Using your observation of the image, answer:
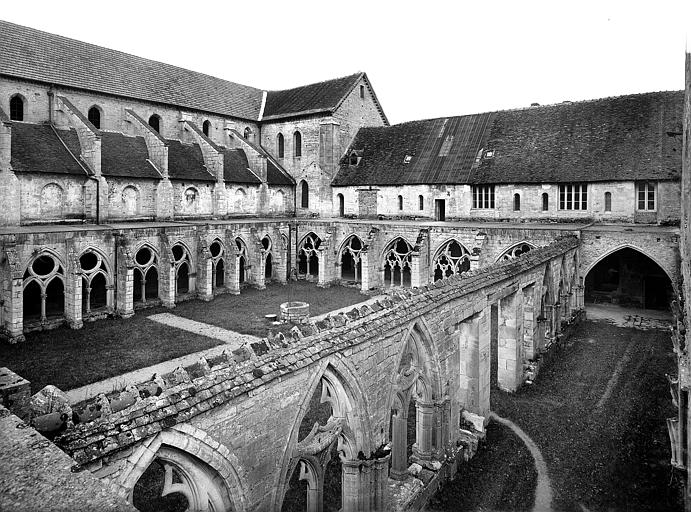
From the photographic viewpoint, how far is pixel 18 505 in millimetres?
3656

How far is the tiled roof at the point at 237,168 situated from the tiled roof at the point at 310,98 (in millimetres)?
5662

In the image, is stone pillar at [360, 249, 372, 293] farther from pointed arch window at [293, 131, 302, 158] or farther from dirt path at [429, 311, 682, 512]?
pointed arch window at [293, 131, 302, 158]

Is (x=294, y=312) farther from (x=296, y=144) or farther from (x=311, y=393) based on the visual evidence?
(x=296, y=144)

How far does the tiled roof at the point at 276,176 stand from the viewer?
3762cm

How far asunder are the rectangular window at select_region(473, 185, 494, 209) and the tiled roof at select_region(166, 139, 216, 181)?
17.8 meters

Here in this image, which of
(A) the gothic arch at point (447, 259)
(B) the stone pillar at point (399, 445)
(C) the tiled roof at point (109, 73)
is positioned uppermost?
(C) the tiled roof at point (109, 73)

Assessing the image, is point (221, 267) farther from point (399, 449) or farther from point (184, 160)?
point (399, 449)

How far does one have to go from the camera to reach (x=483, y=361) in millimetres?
13008

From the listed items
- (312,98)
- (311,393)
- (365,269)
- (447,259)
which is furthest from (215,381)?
(312,98)

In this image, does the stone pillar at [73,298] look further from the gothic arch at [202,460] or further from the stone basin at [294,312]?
the gothic arch at [202,460]

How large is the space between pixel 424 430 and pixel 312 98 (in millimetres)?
34374

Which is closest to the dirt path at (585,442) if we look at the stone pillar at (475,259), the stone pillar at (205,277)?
the stone pillar at (475,259)

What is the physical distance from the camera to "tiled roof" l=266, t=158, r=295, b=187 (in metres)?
37.6

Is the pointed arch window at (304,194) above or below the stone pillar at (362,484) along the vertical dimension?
above
